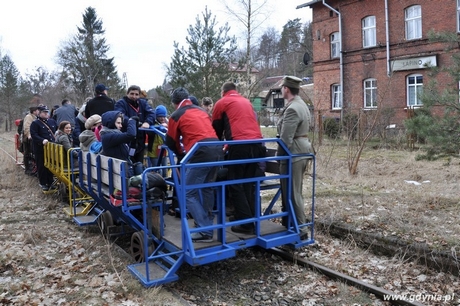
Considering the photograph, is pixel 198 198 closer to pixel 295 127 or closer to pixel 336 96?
pixel 295 127

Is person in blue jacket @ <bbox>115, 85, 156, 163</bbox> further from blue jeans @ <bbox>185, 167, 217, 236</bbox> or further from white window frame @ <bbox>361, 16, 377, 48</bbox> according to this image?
white window frame @ <bbox>361, 16, 377, 48</bbox>

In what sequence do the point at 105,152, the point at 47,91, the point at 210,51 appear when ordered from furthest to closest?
the point at 47,91 → the point at 210,51 → the point at 105,152

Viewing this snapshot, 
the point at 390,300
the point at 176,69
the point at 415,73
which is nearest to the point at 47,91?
the point at 176,69

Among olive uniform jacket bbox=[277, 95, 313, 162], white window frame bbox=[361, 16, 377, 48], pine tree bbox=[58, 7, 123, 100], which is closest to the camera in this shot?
olive uniform jacket bbox=[277, 95, 313, 162]

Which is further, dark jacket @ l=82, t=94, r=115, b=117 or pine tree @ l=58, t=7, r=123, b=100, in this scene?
pine tree @ l=58, t=7, r=123, b=100

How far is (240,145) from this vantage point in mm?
5539

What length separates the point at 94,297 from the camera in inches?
192

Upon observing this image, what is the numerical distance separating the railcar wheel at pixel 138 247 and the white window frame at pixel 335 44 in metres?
25.6

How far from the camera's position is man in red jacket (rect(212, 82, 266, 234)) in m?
5.55

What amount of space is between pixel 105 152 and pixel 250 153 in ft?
7.31

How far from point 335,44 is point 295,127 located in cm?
2516

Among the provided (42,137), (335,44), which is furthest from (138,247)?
(335,44)

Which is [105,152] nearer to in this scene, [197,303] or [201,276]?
[201,276]

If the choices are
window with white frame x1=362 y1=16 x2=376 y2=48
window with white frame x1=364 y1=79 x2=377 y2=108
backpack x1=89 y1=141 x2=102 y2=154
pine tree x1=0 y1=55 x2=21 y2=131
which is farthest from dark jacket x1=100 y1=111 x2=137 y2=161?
pine tree x1=0 y1=55 x2=21 y2=131
